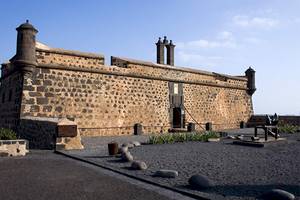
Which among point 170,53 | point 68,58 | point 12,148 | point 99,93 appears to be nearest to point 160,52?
point 170,53

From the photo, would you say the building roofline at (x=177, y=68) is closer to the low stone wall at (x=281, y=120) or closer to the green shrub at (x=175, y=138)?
the low stone wall at (x=281, y=120)

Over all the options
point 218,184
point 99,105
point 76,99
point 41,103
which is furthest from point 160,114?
point 218,184

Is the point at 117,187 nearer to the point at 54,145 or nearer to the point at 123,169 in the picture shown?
the point at 123,169

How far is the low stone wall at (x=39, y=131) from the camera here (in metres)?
11.0

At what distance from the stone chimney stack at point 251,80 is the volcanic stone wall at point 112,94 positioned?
4.80 m

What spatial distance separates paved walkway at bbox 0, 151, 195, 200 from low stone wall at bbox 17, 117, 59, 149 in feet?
10.1

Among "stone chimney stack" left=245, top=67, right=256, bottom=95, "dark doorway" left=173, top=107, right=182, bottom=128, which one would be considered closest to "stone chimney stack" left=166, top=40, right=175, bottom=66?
"dark doorway" left=173, top=107, right=182, bottom=128

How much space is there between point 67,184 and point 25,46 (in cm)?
1047

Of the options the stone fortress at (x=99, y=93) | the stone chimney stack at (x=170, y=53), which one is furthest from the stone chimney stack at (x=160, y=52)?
the stone chimney stack at (x=170, y=53)

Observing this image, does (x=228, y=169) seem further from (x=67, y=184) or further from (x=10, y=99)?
(x=10, y=99)

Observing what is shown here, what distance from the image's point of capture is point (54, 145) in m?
10.7

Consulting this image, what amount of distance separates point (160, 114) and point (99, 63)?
5.52 meters

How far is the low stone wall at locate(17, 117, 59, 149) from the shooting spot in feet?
Answer: 36.2

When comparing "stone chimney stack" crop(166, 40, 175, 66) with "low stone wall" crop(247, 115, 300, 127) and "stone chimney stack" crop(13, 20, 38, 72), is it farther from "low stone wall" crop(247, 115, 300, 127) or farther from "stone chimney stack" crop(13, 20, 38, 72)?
"stone chimney stack" crop(13, 20, 38, 72)
